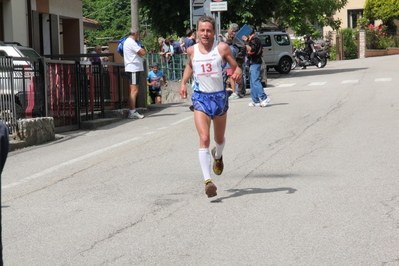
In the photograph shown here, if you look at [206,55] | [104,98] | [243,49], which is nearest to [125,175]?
[206,55]

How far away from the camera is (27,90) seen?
460 inches

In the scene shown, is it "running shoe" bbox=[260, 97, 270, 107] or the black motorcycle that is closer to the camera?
"running shoe" bbox=[260, 97, 270, 107]

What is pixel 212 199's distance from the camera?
6.69 metres

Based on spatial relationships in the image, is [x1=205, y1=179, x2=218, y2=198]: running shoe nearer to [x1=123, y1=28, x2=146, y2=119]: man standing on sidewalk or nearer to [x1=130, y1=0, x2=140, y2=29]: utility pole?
[x1=123, y1=28, x2=146, y2=119]: man standing on sidewalk

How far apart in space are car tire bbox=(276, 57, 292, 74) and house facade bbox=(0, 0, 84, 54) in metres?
9.15

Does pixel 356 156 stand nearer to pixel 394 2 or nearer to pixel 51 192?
pixel 51 192

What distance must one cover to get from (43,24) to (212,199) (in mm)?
20143

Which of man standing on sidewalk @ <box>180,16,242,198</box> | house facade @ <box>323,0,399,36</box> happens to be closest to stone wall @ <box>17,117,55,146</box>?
man standing on sidewalk @ <box>180,16,242,198</box>

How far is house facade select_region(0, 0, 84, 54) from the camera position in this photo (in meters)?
22.3

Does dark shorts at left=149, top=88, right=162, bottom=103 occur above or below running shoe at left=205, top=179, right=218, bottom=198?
above

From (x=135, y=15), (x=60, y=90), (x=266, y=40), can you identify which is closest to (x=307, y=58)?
(x=266, y=40)

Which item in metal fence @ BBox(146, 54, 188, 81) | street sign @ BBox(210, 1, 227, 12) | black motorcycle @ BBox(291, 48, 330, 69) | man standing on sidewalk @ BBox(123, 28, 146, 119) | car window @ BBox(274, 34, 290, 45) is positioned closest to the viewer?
man standing on sidewalk @ BBox(123, 28, 146, 119)

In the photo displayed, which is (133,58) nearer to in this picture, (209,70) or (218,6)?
(218,6)

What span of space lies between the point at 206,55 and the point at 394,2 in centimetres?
5154
